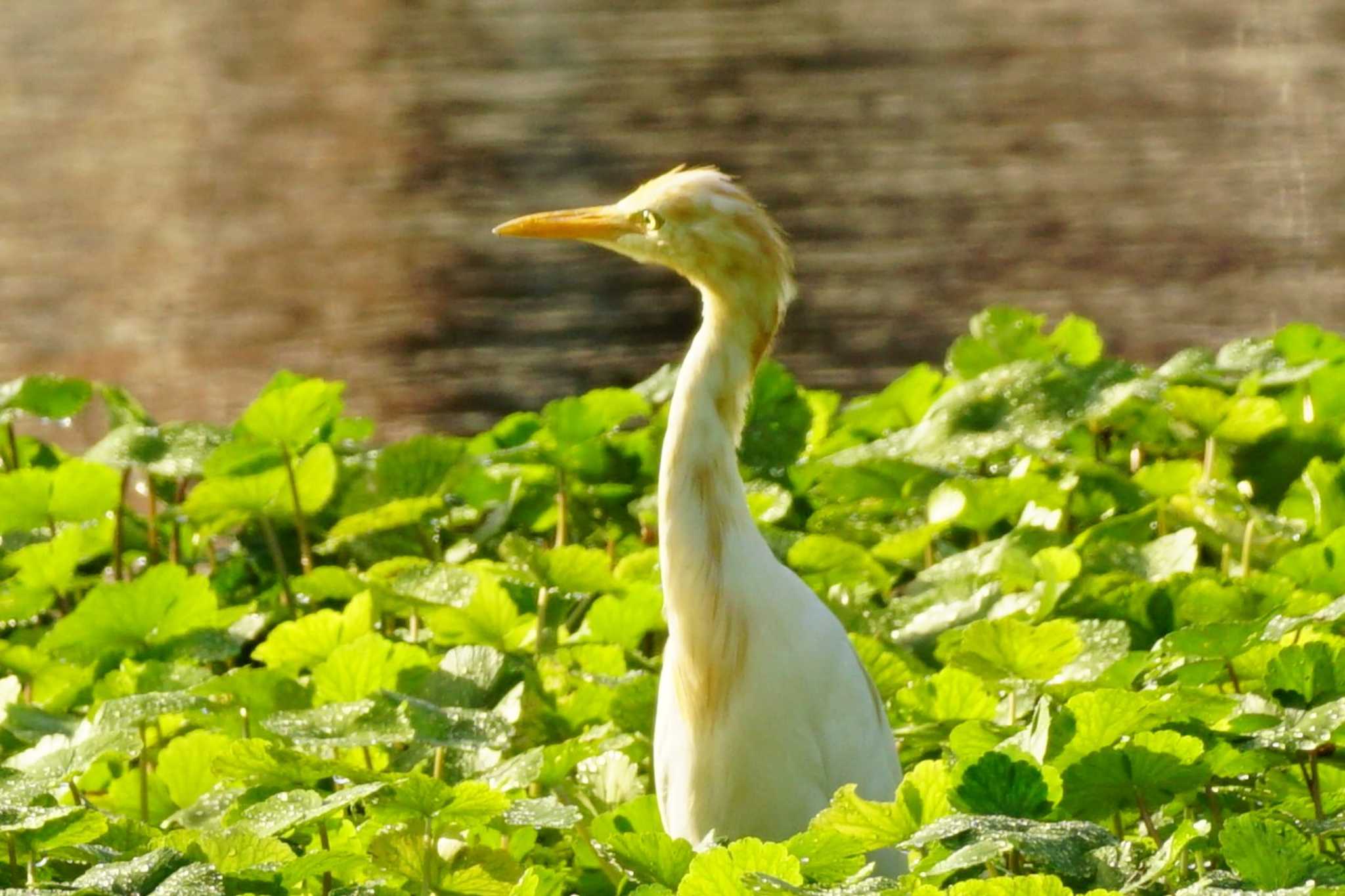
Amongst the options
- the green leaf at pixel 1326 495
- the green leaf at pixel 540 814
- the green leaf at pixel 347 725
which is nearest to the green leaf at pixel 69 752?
the green leaf at pixel 347 725

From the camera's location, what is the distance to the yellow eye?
6.89 ft

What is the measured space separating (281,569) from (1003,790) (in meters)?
1.47

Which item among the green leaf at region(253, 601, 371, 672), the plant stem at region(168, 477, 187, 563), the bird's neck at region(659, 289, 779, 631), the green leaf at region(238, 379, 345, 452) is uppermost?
the bird's neck at region(659, 289, 779, 631)

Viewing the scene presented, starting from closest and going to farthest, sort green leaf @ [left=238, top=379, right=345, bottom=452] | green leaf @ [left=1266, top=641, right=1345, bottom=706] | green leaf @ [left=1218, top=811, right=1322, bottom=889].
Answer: green leaf @ [left=1218, top=811, right=1322, bottom=889] → green leaf @ [left=1266, top=641, right=1345, bottom=706] → green leaf @ [left=238, top=379, right=345, bottom=452]

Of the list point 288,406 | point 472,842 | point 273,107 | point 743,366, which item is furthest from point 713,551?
point 273,107

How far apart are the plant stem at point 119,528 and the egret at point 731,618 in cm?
119

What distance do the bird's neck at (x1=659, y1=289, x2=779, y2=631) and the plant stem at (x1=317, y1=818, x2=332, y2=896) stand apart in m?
0.41

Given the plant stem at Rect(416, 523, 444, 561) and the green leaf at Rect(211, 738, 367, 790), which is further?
the plant stem at Rect(416, 523, 444, 561)

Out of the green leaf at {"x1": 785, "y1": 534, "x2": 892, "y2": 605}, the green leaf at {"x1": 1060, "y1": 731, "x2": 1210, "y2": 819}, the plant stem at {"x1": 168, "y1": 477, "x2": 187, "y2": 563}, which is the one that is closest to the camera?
the green leaf at {"x1": 1060, "y1": 731, "x2": 1210, "y2": 819}

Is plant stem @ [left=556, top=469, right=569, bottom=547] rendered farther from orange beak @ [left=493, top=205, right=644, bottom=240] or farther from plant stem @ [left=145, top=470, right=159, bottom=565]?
orange beak @ [left=493, top=205, right=644, bottom=240]

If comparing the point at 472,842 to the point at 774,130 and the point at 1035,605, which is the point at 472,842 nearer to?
the point at 1035,605

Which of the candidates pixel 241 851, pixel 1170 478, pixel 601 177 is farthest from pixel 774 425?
pixel 601 177

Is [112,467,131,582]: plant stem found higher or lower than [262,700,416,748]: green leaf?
lower

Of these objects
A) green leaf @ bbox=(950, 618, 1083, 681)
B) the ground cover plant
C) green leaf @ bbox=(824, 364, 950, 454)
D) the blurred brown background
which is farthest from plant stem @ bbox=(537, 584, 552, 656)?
the blurred brown background
